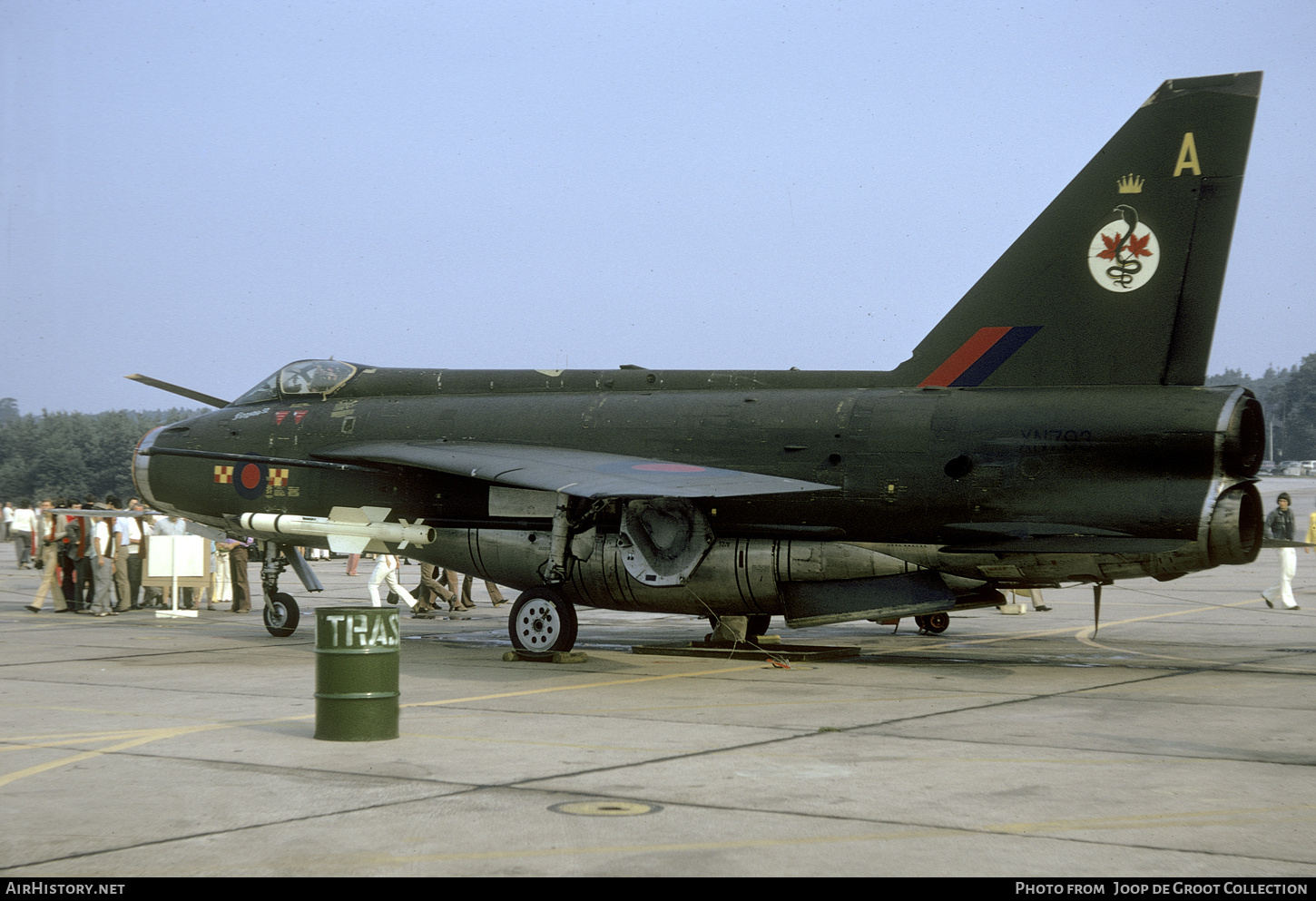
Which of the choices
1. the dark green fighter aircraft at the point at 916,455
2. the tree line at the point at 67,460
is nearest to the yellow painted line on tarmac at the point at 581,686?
the dark green fighter aircraft at the point at 916,455

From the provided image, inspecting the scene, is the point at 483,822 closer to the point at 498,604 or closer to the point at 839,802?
the point at 839,802

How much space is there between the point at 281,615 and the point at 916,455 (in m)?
9.89

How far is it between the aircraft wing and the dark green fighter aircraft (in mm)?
63

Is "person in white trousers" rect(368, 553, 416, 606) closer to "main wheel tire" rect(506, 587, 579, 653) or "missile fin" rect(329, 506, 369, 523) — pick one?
"missile fin" rect(329, 506, 369, 523)

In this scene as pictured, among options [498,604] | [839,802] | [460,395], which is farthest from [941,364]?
[498,604]

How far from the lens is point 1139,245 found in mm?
13422

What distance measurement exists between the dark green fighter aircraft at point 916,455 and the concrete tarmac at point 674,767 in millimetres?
1162

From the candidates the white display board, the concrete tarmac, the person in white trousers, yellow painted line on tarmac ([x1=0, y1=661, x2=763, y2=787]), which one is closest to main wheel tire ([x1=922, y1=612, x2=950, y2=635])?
the concrete tarmac

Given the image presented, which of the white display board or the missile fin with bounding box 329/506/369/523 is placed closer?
the missile fin with bounding box 329/506/369/523

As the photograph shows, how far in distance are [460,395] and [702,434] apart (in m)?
4.02

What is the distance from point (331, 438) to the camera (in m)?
17.5

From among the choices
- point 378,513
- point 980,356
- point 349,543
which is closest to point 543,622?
point 378,513

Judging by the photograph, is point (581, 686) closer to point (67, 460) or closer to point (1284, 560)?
point (1284, 560)

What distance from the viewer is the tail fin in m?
13.1
